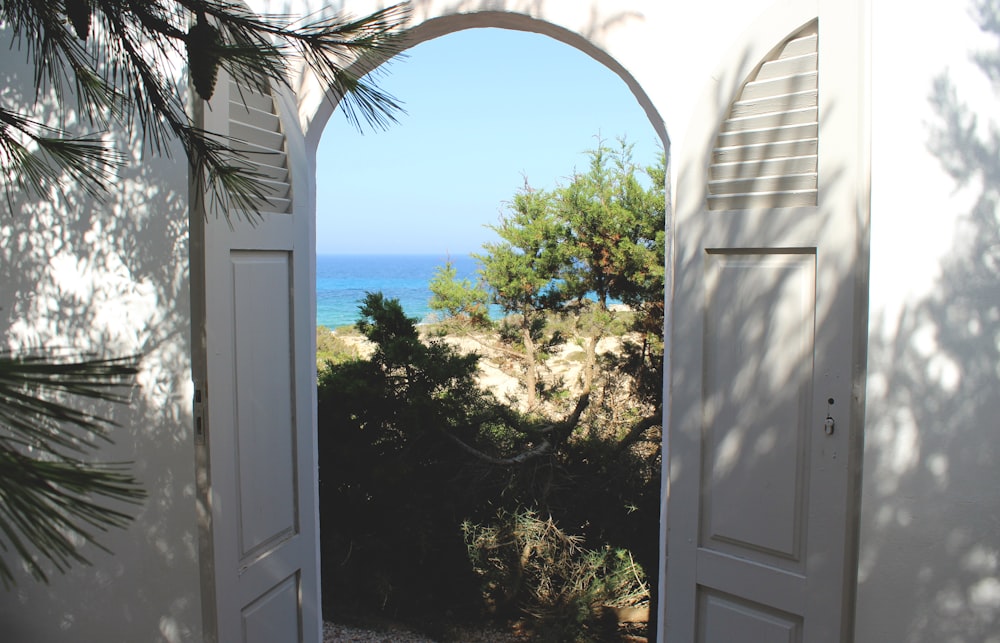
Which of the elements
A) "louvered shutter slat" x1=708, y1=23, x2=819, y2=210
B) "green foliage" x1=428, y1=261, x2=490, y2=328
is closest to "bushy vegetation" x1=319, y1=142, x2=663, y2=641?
"green foliage" x1=428, y1=261, x2=490, y2=328

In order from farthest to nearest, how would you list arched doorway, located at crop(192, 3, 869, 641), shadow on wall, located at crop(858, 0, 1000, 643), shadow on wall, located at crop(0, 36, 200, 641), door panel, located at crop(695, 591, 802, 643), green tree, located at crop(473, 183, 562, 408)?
green tree, located at crop(473, 183, 562, 408) → shadow on wall, located at crop(0, 36, 200, 641) → door panel, located at crop(695, 591, 802, 643) → arched doorway, located at crop(192, 3, 869, 641) → shadow on wall, located at crop(858, 0, 1000, 643)

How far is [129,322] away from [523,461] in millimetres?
2611

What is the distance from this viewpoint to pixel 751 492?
6.49ft

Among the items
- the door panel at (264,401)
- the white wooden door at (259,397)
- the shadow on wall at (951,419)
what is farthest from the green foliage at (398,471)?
the shadow on wall at (951,419)

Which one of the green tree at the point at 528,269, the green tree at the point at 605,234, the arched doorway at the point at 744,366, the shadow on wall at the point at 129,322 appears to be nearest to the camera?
the arched doorway at the point at 744,366

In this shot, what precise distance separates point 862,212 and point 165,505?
2.06 meters

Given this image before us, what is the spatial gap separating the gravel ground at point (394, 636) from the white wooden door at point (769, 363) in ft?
7.67

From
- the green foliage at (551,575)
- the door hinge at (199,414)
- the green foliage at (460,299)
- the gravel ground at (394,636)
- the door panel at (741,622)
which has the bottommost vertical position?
the gravel ground at (394,636)

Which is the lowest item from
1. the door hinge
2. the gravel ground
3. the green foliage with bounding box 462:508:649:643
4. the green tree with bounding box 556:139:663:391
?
the gravel ground

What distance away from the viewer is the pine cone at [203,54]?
1.20 metres

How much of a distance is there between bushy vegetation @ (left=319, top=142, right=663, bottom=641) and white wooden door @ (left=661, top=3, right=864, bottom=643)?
2123 mm

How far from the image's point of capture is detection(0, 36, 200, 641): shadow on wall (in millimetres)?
2221

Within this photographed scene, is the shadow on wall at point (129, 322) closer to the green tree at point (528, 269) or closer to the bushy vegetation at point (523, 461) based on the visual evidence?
the bushy vegetation at point (523, 461)

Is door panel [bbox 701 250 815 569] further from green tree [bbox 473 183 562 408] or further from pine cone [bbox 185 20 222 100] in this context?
green tree [bbox 473 183 562 408]
